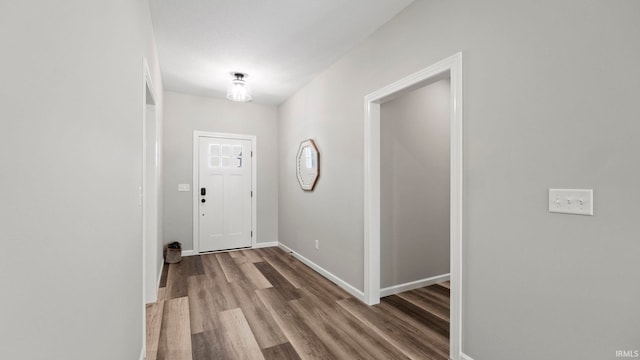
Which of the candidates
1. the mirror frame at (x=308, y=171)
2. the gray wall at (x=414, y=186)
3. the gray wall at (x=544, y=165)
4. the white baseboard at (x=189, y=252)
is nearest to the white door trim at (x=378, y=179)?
the gray wall at (x=544, y=165)

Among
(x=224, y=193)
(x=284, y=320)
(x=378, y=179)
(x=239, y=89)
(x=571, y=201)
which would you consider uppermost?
(x=239, y=89)

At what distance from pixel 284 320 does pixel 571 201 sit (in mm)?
2176

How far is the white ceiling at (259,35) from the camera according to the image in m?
2.32

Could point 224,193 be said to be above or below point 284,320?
above

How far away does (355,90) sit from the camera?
3.01 m

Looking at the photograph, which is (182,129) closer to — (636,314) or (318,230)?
(318,230)

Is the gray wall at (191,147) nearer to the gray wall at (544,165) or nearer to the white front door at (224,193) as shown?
the white front door at (224,193)

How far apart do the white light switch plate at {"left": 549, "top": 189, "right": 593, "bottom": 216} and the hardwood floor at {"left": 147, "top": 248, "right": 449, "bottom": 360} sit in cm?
126

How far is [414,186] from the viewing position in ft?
10.4

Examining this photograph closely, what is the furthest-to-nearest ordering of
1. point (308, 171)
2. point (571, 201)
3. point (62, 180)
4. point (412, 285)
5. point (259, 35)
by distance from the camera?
1. point (308, 171)
2. point (412, 285)
3. point (259, 35)
4. point (571, 201)
5. point (62, 180)

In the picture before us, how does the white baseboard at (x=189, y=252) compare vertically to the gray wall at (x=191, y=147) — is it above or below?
below

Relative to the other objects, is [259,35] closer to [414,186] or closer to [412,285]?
[414,186]

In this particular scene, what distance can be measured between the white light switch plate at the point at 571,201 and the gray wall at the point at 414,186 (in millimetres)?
1615

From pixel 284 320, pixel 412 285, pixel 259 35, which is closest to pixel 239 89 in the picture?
pixel 259 35
